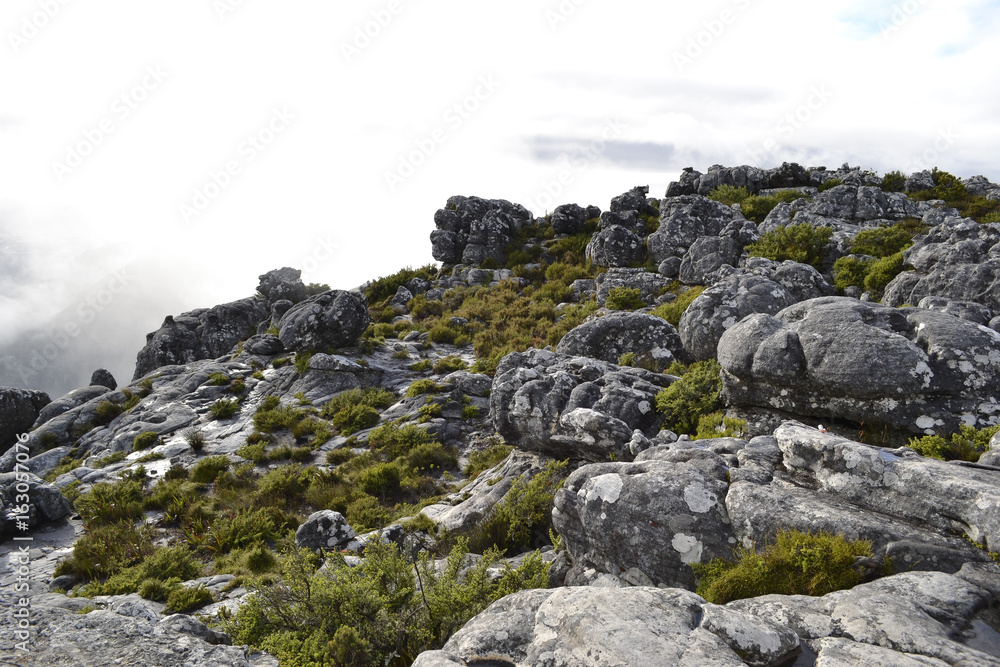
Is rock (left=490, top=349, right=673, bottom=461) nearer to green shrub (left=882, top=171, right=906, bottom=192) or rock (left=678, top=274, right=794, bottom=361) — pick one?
rock (left=678, top=274, right=794, bottom=361)

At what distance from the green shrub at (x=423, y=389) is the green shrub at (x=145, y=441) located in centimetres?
947

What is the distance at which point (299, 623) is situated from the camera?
19.0 feet

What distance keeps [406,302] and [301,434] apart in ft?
51.5

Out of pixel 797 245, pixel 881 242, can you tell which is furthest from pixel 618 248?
pixel 881 242

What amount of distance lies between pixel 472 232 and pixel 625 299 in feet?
61.8

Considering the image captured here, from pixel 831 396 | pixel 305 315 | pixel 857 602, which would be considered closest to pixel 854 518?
pixel 857 602

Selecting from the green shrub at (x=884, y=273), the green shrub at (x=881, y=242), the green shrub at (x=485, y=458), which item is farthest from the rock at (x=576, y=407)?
the green shrub at (x=881, y=242)

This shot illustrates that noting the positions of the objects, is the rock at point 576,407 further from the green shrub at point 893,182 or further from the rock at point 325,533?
the green shrub at point 893,182

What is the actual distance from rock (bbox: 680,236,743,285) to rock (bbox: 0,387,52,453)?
32.8m

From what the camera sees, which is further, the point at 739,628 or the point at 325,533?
the point at 325,533

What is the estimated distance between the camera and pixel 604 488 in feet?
22.5

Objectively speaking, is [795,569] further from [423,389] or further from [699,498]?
[423,389]

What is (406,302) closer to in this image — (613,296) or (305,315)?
(305,315)

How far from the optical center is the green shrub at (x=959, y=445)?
24.3 ft
